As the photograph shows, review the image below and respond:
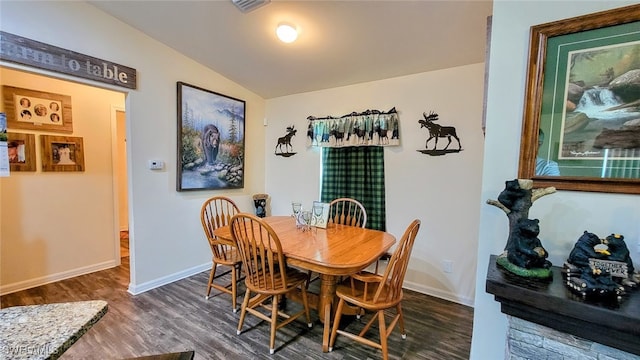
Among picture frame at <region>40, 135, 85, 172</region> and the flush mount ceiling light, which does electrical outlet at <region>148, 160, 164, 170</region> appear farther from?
the flush mount ceiling light

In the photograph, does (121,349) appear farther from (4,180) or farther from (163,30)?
(163,30)

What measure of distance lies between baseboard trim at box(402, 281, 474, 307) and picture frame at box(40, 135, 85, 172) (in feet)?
13.5

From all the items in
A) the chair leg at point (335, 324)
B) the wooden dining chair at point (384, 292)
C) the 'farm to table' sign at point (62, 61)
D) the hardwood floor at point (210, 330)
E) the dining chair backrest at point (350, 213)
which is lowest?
the hardwood floor at point (210, 330)

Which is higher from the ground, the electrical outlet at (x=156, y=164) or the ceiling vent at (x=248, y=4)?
the ceiling vent at (x=248, y=4)

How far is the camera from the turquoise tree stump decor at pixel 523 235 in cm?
100

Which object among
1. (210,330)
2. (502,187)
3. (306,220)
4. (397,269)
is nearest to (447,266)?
(397,269)

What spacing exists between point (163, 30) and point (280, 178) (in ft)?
7.25

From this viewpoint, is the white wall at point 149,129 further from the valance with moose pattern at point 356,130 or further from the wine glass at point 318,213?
the wine glass at point 318,213

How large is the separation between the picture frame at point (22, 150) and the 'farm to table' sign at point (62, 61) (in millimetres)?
1158

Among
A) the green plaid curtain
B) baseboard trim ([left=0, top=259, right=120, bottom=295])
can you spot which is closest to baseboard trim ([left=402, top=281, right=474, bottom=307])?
the green plaid curtain

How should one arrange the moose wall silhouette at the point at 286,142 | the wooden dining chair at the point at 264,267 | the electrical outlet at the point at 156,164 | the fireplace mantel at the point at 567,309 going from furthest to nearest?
the moose wall silhouette at the point at 286,142
the electrical outlet at the point at 156,164
the wooden dining chair at the point at 264,267
the fireplace mantel at the point at 567,309

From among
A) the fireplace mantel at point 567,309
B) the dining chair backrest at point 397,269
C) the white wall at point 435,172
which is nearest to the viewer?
the fireplace mantel at point 567,309

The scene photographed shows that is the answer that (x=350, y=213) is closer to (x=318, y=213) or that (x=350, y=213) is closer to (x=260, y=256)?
(x=318, y=213)

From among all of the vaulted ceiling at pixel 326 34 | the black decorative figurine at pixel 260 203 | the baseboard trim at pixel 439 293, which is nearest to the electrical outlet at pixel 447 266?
the baseboard trim at pixel 439 293
